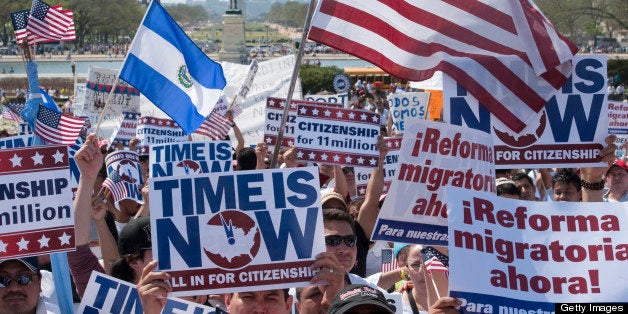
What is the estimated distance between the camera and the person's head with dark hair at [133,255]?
601cm

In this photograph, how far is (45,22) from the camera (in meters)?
7.78

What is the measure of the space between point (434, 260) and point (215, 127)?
27.0 feet

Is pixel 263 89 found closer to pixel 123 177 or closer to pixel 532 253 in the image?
pixel 123 177

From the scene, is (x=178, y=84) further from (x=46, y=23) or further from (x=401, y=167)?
(x=401, y=167)

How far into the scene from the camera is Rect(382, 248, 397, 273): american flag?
24.3ft

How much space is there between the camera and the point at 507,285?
4.50 m

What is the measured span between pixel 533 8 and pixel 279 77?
46.1 feet

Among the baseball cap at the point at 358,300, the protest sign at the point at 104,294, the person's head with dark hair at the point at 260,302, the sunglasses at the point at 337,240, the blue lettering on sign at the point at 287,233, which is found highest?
the blue lettering on sign at the point at 287,233

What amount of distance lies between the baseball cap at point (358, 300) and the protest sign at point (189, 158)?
5.00 m

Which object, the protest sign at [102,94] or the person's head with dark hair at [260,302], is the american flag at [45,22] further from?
the protest sign at [102,94]

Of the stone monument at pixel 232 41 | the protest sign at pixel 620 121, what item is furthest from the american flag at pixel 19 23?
the stone monument at pixel 232 41

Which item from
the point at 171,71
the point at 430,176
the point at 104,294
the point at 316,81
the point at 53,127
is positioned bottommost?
the point at 316,81

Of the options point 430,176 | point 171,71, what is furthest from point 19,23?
point 430,176

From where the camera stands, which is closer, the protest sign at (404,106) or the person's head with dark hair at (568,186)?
the person's head with dark hair at (568,186)
